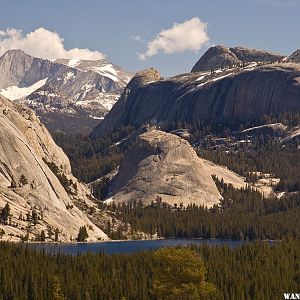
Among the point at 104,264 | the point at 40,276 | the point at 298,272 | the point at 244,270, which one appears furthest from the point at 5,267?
the point at 298,272

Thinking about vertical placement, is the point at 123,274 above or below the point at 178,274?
above

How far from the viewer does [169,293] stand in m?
106

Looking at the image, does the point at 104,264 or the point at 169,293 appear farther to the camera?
the point at 104,264

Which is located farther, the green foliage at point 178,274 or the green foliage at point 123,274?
the green foliage at point 123,274

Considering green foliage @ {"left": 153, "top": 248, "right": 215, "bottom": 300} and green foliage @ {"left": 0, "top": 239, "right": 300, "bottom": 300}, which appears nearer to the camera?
green foliage @ {"left": 153, "top": 248, "right": 215, "bottom": 300}

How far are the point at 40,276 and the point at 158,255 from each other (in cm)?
5637

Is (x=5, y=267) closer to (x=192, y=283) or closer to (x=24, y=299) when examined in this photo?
(x=24, y=299)

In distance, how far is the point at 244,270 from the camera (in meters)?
172

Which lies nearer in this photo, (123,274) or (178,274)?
(178,274)

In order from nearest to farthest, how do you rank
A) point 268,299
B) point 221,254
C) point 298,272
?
point 268,299 < point 298,272 < point 221,254

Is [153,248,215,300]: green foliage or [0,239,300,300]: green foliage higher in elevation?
[0,239,300,300]: green foliage

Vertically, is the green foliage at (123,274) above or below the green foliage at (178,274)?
above

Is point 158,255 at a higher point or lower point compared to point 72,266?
lower

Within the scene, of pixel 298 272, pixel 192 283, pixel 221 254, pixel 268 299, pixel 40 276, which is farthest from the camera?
pixel 221 254
